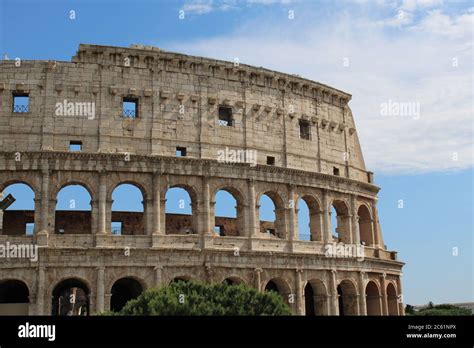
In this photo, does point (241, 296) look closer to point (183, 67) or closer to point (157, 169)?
point (157, 169)

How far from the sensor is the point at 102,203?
28.9 m

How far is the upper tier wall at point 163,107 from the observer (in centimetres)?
2939

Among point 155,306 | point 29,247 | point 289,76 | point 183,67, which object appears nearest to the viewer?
point 155,306

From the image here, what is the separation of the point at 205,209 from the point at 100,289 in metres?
6.44

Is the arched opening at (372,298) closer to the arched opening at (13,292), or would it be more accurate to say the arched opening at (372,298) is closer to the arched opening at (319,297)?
the arched opening at (319,297)

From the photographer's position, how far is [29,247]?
27422 millimetres

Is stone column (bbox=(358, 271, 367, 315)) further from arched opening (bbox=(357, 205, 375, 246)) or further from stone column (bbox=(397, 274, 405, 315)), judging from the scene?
stone column (bbox=(397, 274, 405, 315))

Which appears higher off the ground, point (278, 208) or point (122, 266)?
point (278, 208)

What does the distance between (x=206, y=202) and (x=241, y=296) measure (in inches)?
361

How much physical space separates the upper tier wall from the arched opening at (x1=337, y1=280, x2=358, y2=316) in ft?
21.8

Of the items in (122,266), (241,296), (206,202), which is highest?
(206,202)

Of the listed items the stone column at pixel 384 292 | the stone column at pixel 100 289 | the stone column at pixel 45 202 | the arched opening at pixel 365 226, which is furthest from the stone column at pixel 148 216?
the stone column at pixel 384 292
